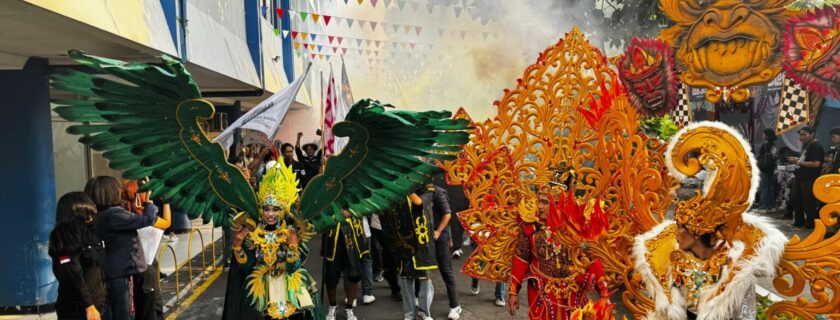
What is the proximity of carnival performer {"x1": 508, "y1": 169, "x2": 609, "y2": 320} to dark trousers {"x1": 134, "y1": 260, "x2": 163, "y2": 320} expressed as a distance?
3.36m

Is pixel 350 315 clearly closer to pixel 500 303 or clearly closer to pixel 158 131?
pixel 500 303

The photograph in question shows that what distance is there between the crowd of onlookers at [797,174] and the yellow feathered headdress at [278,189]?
724 centimetres

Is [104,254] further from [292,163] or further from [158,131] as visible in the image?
[292,163]

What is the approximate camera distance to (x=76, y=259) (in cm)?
475

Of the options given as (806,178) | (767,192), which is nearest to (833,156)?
(806,178)

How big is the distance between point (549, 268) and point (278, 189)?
217 cm

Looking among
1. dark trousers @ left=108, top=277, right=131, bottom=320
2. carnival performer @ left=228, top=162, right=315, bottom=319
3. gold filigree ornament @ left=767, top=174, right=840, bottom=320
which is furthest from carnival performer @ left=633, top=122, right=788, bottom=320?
dark trousers @ left=108, top=277, right=131, bottom=320

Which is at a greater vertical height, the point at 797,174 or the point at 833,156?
the point at 833,156

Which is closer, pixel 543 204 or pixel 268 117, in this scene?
pixel 268 117

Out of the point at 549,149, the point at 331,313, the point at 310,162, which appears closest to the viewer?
the point at 549,149

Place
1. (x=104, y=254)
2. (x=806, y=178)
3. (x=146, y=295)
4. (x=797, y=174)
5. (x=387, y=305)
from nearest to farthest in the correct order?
(x=104, y=254)
(x=146, y=295)
(x=387, y=305)
(x=806, y=178)
(x=797, y=174)

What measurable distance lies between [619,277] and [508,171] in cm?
156

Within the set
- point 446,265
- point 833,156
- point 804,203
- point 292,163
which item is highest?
point 292,163

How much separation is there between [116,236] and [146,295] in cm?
68
